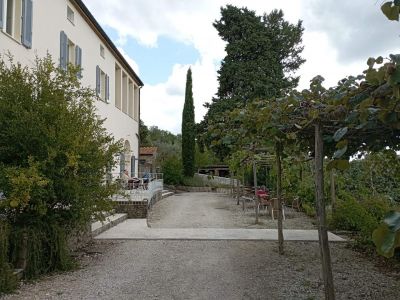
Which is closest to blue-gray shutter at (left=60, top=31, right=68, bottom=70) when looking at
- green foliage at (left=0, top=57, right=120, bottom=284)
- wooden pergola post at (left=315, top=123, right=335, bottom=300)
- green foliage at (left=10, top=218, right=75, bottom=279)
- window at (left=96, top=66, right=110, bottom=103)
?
window at (left=96, top=66, right=110, bottom=103)

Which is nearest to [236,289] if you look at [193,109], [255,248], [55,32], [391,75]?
[255,248]

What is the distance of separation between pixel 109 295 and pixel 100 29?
14471 millimetres

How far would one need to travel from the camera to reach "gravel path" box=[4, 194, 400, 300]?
562 centimetres

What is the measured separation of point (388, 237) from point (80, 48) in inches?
617

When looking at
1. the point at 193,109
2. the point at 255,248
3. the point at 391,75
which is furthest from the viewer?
the point at 193,109

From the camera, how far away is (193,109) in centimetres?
3603

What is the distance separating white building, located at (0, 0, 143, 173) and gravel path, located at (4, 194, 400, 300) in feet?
7.01

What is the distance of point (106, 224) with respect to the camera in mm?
11359

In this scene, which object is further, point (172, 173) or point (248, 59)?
point (172, 173)

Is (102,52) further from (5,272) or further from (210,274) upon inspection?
(5,272)

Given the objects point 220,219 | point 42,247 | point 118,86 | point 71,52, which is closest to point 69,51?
point 71,52

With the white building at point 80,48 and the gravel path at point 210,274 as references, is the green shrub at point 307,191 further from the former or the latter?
the white building at point 80,48

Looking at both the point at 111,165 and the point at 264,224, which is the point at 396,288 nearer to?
the point at 111,165

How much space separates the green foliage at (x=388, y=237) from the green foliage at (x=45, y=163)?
17.9 feet
